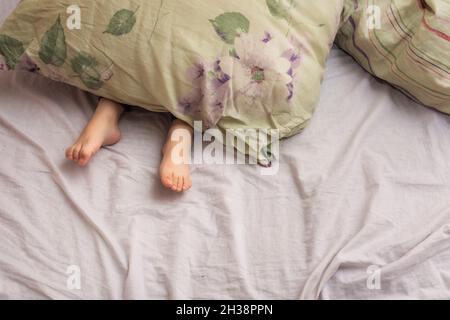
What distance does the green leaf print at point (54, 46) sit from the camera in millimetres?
1008

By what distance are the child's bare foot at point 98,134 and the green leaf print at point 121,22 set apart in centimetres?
14

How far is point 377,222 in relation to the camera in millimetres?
926

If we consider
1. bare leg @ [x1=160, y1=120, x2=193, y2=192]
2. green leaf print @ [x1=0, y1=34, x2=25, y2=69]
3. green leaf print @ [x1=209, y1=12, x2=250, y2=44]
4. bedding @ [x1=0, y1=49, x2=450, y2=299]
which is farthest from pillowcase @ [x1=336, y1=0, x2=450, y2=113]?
green leaf print @ [x1=0, y1=34, x2=25, y2=69]

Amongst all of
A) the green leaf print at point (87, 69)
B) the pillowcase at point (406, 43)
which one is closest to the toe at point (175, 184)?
the green leaf print at point (87, 69)

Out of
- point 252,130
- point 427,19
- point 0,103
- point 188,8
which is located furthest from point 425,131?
point 0,103

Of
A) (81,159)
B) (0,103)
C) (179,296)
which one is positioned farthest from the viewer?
(0,103)

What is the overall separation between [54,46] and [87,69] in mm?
73

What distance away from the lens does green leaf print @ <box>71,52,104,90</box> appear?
3.29 ft

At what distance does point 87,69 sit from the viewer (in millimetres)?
1012

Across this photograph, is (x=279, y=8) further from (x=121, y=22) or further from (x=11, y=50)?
(x=11, y=50)

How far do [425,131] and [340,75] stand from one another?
0.21m

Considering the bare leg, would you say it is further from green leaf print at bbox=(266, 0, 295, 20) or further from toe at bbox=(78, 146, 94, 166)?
green leaf print at bbox=(266, 0, 295, 20)

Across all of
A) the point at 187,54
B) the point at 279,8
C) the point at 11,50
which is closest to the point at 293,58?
the point at 279,8

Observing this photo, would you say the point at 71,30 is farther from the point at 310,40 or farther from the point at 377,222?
the point at 377,222
